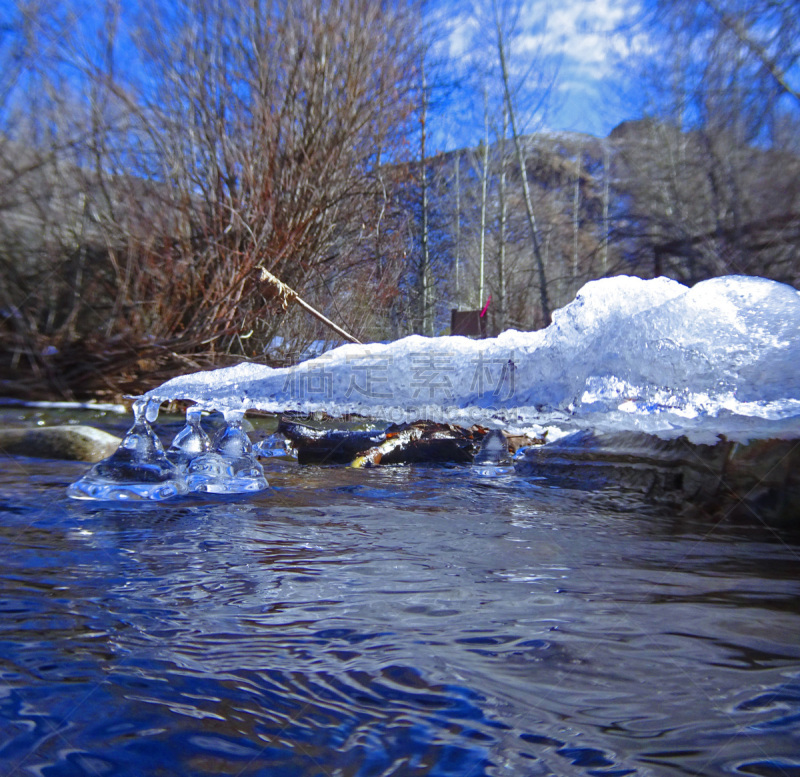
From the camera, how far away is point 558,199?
1386 cm

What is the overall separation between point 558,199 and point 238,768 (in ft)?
47.5

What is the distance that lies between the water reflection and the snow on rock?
33 cm

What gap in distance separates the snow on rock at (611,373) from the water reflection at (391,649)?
1.10ft

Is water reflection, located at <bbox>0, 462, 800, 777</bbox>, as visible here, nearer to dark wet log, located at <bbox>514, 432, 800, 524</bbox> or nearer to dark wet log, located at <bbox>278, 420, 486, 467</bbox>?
dark wet log, located at <bbox>514, 432, 800, 524</bbox>

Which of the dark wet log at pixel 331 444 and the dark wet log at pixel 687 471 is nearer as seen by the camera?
the dark wet log at pixel 687 471

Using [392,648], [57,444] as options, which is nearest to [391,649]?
[392,648]

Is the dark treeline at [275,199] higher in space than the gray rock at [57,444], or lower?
higher

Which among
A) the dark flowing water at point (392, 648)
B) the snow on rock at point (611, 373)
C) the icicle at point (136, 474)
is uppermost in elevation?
the snow on rock at point (611, 373)

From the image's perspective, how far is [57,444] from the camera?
274 centimetres

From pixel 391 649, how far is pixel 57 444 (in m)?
2.38

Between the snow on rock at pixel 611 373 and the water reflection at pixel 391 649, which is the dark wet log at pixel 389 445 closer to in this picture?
the snow on rock at pixel 611 373

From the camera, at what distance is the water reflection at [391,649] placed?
661 mm

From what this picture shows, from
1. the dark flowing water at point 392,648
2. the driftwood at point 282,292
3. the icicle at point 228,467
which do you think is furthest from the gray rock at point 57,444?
the driftwood at point 282,292

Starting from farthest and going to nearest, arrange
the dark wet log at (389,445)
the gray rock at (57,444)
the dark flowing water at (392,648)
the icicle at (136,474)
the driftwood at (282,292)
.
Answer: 1. the driftwood at (282,292)
2. the dark wet log at (389,445)
3. the gray rock at (57,444)
4. the icicle at (136,474)
5. the dark flowing water at (392,648)
